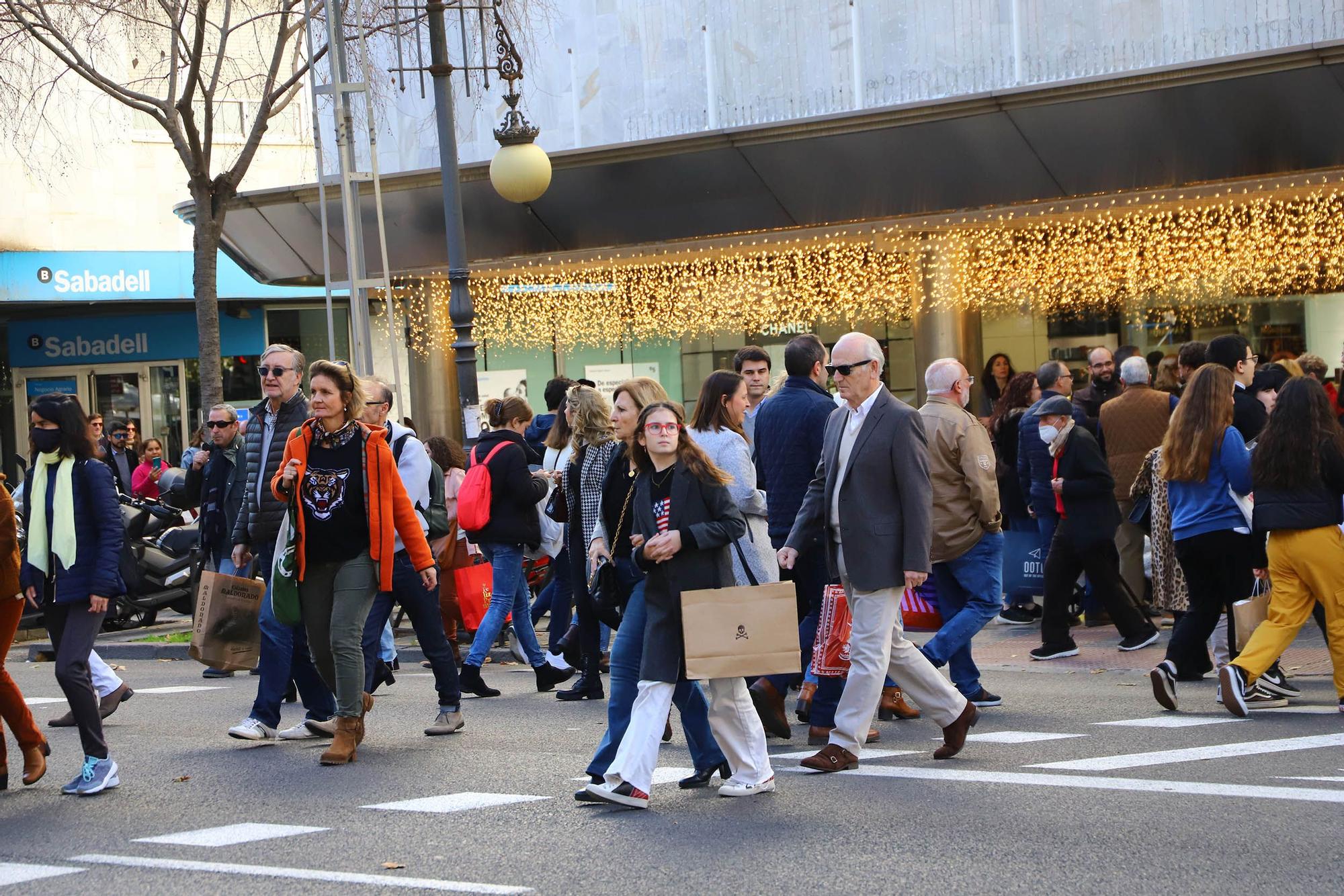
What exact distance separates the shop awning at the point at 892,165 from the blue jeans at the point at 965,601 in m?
9.95

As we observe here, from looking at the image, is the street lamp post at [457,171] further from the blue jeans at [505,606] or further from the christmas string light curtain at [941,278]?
the christmas string light curtain at [941,278]

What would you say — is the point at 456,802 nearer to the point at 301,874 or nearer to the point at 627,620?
the point at 627,620

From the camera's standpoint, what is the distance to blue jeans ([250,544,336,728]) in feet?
30.0

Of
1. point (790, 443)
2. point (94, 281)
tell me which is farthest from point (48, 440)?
point (94, 281)

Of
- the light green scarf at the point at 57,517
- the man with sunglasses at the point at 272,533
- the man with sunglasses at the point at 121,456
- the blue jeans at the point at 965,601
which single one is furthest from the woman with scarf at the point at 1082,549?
the man with sunglasses at the point at 121,456

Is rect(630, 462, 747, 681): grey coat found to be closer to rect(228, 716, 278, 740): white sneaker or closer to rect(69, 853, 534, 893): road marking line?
rect(69, 853, 534, 893): road marking line

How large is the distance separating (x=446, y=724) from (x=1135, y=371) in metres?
6.10

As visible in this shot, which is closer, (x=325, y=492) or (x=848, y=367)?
(x=848, y=367)

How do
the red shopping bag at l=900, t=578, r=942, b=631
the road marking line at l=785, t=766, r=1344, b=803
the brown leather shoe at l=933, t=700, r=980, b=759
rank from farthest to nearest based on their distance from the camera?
the red shopping bag at l=900, t=578, r=942, b=631 < the brown leather shoe at l=933, t=700, r=980, b=759 < the road marking line at l=785, t=766, r=1344, b=803

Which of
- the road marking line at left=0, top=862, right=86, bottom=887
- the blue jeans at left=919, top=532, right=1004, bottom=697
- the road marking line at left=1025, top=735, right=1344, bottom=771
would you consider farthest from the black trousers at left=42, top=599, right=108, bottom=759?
the road marking line at left=1025, top=735, right=1344, bottom=771

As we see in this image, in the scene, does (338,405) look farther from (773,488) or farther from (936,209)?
(936,209)

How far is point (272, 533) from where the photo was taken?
30.2 feet

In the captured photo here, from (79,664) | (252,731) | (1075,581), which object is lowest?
(252,731)

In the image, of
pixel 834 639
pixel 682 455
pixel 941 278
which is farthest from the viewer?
pixel 941 278
